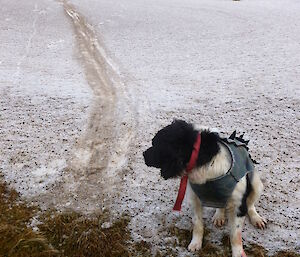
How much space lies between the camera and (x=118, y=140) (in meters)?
7.72

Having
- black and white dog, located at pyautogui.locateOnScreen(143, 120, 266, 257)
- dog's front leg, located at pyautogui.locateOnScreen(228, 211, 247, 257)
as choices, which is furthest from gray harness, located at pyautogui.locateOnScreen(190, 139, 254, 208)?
dog's front leg, located at pyautogui.locateOnScreen(228, 211, 247, 257)

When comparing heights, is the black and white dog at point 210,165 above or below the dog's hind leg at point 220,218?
above

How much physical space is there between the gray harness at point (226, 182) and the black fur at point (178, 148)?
0.95ft

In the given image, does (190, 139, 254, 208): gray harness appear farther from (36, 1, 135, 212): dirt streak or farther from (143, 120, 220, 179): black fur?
(36, 1, 135, 212): dirt streak

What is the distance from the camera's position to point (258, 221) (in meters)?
5.46

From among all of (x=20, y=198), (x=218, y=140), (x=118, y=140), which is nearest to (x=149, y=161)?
(x=218, y=140)

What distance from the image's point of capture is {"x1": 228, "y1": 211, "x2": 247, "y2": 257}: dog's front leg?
4.79m

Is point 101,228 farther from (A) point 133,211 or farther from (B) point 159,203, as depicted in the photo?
(B) point 159,203

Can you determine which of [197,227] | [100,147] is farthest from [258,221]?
[100,147]

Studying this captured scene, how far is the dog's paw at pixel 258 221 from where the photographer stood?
5.45m

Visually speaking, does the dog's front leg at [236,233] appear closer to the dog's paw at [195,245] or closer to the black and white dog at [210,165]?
the black and white dog at [210,165]

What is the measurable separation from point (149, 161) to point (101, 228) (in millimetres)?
1612

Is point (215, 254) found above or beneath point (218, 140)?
beneath

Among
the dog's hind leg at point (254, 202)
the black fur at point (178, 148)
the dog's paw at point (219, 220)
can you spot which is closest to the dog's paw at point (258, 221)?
the dog's hind leg at point (254, 202)
